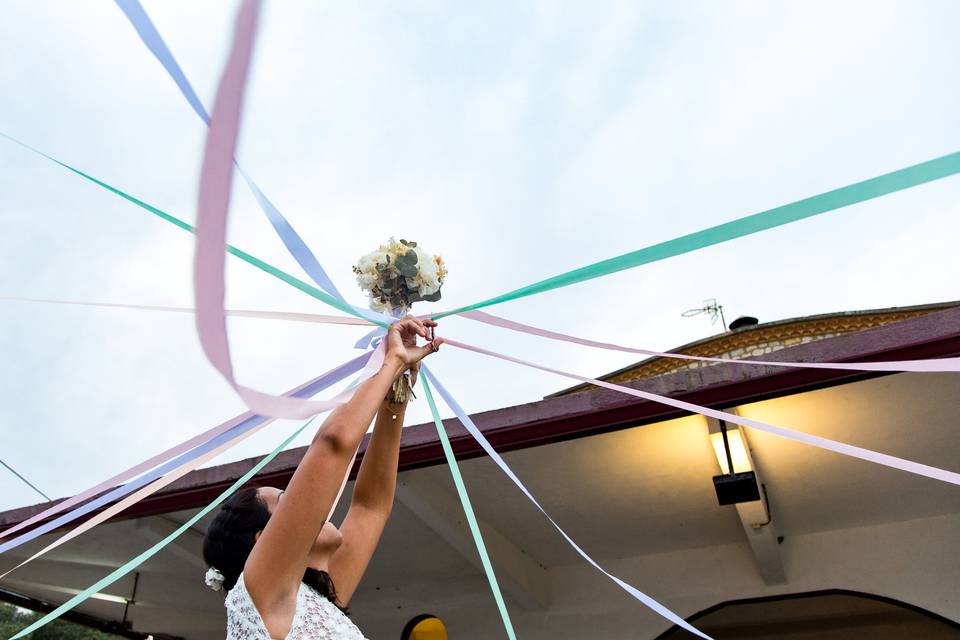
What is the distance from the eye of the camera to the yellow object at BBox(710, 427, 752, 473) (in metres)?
4.39

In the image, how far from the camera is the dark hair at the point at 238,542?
6.44 ft

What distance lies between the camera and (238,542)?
1.99 metres

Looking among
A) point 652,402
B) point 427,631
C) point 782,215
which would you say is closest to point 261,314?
point 782,215

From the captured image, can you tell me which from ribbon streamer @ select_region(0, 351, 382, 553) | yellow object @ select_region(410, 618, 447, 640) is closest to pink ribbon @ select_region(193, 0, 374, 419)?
ribbon streamer @ select_region(0, 351, 382, 553)

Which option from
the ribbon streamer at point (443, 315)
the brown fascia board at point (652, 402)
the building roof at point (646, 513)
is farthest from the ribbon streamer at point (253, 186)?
the building roof at point (646, 513)

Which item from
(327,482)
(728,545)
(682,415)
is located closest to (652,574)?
(728,545)

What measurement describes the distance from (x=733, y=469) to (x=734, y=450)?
0.10 metres

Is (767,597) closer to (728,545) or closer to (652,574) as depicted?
(728,545)

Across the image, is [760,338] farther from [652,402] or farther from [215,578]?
[215,578]

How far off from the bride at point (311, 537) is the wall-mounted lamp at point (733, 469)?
251cm

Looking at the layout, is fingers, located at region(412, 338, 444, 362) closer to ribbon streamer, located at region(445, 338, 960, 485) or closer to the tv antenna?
ribbon streamer, located at region(445, 338, 960, 485)

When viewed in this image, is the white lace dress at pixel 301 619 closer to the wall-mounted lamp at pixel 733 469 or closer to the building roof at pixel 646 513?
the building roof at pixel 646 513

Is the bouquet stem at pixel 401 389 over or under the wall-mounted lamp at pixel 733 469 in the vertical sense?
over

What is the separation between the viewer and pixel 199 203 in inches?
37.1
